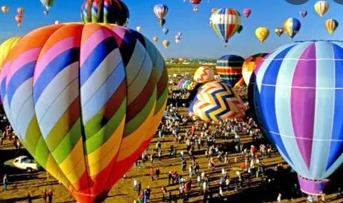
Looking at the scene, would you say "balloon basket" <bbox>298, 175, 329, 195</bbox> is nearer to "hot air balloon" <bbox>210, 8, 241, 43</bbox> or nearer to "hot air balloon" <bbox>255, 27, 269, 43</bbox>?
"hot air balloon" <bbox>210, 8, 241, 43</bbox>

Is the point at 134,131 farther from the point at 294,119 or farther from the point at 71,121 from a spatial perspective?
the point at 294,119

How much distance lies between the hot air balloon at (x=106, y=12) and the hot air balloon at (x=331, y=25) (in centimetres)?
2526

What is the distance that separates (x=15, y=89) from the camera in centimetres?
1056

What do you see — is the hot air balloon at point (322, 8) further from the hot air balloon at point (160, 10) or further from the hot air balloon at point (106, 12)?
the hot air balloon at point (106, 12)

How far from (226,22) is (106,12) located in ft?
59.4

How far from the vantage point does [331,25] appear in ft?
118

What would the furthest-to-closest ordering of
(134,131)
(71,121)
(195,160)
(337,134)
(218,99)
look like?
(218,99), (195,160), (337,134), (134,131), (71,121)

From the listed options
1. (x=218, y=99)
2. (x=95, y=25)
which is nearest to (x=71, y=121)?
(x=95, y=25)

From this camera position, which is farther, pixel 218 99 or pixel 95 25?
pixel 218 99

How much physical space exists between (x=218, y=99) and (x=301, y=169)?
11.3 metres

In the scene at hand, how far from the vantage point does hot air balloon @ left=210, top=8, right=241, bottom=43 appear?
100 feet

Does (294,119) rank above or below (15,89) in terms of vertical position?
below

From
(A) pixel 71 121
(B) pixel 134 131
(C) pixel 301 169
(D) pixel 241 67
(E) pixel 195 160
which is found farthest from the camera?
(D) pixel 241 67

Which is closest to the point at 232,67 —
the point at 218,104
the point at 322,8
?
the point at 322,8
